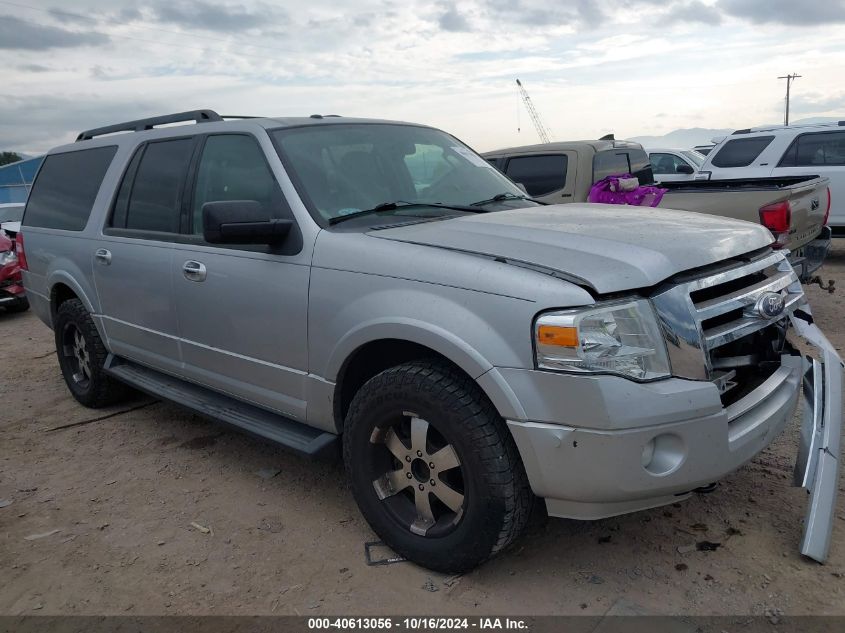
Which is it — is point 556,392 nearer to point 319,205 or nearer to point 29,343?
point 319,205

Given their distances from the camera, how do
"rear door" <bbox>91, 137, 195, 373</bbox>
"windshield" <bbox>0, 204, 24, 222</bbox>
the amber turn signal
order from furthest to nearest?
"windshield" <bbox>0, 204, 24, 222</bbox>
"rear door" <bbox>91, 137, 195, 373</bbox>
the amber turn signal

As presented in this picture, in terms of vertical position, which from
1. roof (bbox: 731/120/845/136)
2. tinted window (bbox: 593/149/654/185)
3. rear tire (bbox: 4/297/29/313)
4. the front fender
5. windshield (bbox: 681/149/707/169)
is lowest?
rear tire (bbox: 4/297/29/313)

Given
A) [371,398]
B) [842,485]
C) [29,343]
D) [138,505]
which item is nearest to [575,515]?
[371,398]

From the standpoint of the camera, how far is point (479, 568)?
293cm

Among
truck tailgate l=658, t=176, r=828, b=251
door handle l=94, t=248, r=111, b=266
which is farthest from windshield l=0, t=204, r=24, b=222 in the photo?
truck tailgate l=658, t=176, r=828, b=251

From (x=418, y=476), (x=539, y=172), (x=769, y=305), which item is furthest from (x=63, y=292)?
(x=539, y=172)

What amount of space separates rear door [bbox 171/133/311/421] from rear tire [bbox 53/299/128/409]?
4.05 ft

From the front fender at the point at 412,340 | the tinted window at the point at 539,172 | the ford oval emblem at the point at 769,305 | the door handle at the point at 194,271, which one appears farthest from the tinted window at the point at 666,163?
the front fender at the point at 412,340

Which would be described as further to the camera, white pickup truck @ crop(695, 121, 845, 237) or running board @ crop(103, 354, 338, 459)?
white pickup truck @ crop(695, 121, 845, 237)

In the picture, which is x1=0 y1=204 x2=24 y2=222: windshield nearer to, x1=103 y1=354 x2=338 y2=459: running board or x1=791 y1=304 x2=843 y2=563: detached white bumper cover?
x1=103 y1=354 x2=338 y2=459: running board

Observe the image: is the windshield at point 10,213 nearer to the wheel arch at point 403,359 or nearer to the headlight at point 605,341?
the wheel arch at point 403,359

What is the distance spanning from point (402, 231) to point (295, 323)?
0.64 metres

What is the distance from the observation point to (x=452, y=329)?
2.62 meters

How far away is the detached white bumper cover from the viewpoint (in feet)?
9.19
